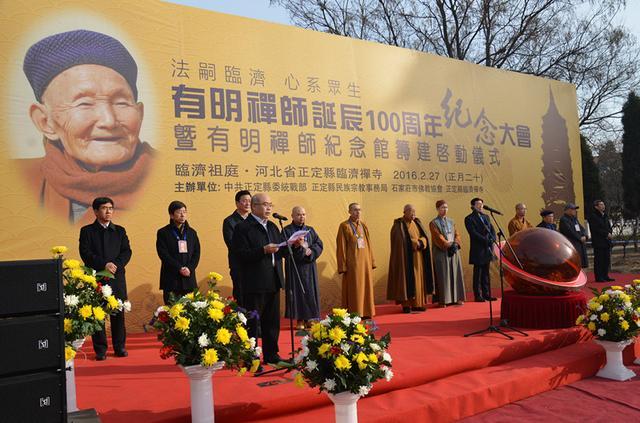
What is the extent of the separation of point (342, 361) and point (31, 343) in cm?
145

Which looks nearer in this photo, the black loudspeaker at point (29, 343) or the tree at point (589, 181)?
the black loudspeaker at point (29, 343)

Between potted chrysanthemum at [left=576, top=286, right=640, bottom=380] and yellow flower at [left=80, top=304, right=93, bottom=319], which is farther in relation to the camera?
potted chrysanthemum at [left=576, top=286, right=640, bottom=380]

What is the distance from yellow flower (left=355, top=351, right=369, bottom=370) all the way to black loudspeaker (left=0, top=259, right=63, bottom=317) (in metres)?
1.47

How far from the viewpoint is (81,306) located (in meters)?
3.19

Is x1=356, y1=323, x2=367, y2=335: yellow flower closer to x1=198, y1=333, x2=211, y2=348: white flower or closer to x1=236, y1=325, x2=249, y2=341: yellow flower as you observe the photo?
x1=236, y1=325, x2=249, y2=341: yellow flower

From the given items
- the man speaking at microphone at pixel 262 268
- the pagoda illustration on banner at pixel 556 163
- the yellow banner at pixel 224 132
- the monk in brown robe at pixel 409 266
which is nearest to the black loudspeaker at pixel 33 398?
the man speaking at microphone at pixel 262 268

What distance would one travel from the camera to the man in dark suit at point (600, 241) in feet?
31.2

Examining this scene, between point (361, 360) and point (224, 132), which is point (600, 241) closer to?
point (224, 132)

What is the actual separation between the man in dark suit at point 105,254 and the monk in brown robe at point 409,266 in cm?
360

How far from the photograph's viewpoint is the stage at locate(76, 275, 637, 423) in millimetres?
3389

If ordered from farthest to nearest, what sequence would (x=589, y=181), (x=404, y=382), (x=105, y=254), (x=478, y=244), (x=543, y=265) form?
(x=589, y=181)
(x=478, y=244)
(x=543, y=265)
(x=105, y=254)
(x=404, y=382)

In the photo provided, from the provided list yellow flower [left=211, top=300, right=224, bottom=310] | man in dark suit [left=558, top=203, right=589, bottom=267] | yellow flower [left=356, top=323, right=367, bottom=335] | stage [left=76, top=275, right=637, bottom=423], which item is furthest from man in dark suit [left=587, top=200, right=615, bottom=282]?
yellow flower [left=211, top=300, right=224, bottom=310]

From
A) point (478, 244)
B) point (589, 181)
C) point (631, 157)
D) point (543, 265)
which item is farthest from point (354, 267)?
point (631, 157)

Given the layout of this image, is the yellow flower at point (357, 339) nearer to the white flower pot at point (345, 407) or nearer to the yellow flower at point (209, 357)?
the white flower pot at point (345, 407)
